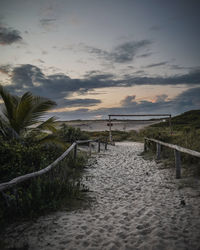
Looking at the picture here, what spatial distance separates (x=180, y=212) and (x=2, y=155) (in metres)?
3.95

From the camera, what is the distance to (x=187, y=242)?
8.45 ft

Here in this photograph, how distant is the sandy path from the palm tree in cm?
358

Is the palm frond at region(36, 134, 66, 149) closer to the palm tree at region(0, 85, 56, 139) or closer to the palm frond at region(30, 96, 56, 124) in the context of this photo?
the palm tree at region(0, 85, 56, 139)

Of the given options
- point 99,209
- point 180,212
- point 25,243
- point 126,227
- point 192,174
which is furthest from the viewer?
point 192,174

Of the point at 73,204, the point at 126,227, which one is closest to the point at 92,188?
the point at 73,204

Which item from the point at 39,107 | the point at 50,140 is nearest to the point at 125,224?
the point at 50,140

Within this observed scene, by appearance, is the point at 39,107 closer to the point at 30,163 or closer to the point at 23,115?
the point at 23,115

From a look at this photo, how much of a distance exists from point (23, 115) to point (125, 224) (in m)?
5.04

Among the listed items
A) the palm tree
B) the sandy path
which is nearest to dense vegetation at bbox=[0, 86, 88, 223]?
the palm tree

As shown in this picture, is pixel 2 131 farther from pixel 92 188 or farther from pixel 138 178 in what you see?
pixel 138 178

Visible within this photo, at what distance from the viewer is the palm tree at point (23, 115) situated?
6492 mm

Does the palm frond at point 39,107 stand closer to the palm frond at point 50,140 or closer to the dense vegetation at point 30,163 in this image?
the dense vegetation at point 30,163

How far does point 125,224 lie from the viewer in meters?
3.21

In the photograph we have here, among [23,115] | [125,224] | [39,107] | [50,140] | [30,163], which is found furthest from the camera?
[39,107]
